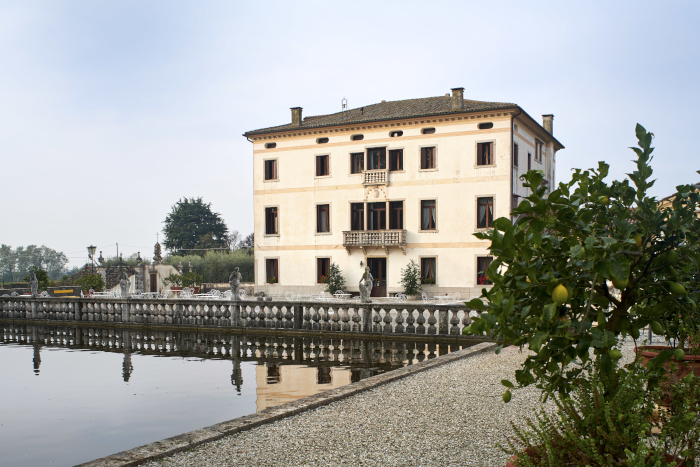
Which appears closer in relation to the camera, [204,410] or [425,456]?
[425,456]

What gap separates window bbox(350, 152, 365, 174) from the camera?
98.3 feet

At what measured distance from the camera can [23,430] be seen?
723 cm

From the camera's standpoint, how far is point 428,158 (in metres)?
28.6

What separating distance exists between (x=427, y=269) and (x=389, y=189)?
4.55 metres

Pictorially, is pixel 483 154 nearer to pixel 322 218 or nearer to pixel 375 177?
pixel 375 177

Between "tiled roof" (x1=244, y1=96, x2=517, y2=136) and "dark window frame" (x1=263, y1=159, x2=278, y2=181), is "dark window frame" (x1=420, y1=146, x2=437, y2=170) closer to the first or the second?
"tiled roof" (x1=244, y1=96, x2=517, y2=136)

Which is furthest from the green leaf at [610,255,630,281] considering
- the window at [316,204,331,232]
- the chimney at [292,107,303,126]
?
the chimney at [292,107,303,126]

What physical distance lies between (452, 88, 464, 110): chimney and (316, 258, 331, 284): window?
10.3 m

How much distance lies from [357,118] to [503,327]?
28.7 m

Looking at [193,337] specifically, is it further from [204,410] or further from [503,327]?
[503,327]

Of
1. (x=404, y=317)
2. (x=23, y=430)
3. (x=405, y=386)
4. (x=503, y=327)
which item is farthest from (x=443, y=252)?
(x=503, y=327)

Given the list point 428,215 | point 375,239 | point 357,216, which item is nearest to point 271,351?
point 375,239

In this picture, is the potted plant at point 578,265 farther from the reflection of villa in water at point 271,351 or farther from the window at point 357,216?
the window at point 357,216

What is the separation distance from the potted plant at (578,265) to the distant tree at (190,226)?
64.6 meters
